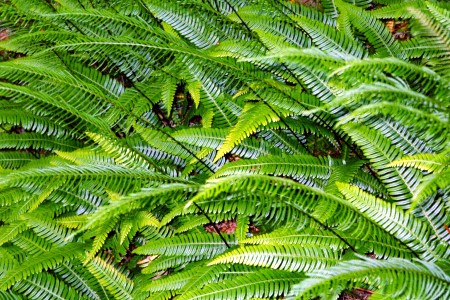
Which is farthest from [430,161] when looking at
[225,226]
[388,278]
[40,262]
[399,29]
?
[40,262]

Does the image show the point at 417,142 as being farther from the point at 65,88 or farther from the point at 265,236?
the point at 65,88

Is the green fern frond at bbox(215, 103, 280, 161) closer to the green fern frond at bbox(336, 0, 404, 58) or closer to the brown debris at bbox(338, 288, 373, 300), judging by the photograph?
the green fern frond at bbox(336, 0, 404, 58)

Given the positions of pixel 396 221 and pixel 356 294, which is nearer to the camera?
pixel 396 221

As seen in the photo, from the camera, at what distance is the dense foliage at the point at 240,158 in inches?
68.4

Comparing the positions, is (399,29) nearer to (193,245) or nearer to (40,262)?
(193,245)

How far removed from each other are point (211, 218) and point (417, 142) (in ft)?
3.95

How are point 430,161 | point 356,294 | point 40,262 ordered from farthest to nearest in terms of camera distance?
point 40,262, point 356,294, point 430,161

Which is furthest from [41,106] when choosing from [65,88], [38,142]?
[38,142]

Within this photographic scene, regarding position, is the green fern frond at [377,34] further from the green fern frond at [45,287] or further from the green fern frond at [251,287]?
the green fern frond at [45,287]

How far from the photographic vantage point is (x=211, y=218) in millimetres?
2604

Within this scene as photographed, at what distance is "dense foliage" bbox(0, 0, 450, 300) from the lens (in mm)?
1736

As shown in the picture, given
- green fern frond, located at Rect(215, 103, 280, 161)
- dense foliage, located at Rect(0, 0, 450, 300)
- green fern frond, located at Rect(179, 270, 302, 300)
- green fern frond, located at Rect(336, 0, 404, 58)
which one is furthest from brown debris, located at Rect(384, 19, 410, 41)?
green fern frond, located at Rect(179, 270, 302, 300)

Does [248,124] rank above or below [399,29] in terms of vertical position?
below

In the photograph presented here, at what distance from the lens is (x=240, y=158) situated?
9.61 ft
